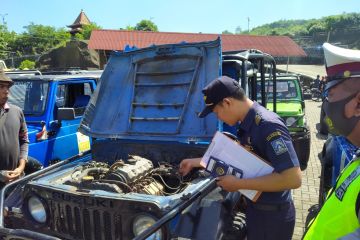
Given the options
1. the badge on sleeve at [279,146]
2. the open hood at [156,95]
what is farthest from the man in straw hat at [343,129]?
the open hood at [156,95]

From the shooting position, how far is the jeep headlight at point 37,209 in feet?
8.98

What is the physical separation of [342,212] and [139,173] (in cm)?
189

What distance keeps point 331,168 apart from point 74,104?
4272 millimetres

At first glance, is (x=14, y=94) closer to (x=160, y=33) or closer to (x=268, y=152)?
(x=268, y=152)

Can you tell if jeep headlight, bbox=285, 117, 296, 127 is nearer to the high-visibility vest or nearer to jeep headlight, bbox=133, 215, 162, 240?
jeep headlight, bbox=133, 215, 162, 240

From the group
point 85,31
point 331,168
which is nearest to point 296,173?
point 331,168

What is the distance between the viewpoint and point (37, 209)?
277 cm

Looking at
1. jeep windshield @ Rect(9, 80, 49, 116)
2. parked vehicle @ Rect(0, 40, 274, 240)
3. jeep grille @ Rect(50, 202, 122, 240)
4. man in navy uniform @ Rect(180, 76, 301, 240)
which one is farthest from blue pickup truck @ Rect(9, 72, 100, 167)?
man in navy uniform @ Rect(180, 76, 301, 240)

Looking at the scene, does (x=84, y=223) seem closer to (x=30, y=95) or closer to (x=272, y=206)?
(x=272, y=206)

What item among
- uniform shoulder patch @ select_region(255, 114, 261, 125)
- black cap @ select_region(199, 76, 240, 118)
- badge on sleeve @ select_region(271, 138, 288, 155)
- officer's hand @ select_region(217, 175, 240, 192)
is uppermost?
black cap @ select_region(199, 76, 240, 118)

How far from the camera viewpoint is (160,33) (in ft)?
93.5

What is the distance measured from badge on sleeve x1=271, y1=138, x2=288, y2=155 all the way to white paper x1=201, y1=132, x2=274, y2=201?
11cm

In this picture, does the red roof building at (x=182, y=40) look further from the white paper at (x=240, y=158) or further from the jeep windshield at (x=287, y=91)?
the white paper at (x=240, y=158)

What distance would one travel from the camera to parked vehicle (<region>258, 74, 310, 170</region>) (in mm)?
6996
